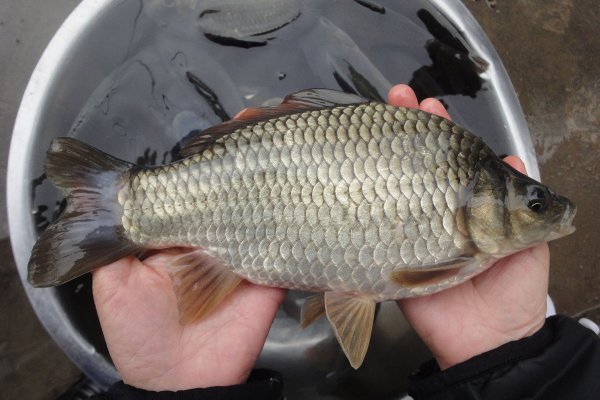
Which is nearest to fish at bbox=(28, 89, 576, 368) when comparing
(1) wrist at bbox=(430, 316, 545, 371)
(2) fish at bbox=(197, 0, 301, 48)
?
(1) wrist at bbox=(430, 316, 545, 371)

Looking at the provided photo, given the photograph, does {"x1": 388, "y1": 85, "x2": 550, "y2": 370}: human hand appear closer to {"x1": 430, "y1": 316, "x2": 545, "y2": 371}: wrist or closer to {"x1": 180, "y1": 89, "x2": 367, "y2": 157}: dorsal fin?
{"x1": 430, "y1": 316, "x2": 545, "y2": 371}: wrist

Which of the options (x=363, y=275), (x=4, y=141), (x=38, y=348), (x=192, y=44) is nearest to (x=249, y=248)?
(x=363, y=275)

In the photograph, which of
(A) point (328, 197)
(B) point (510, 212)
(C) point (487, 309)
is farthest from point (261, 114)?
(C) point (487, 309)

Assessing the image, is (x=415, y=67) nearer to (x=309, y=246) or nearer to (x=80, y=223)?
(x=309, y=246)

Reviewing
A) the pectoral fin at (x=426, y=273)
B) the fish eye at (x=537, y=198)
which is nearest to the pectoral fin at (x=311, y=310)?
the pectoral fin at (x=426, y=273)

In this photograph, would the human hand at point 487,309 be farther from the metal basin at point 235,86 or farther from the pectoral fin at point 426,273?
the metal basin at point 235,86

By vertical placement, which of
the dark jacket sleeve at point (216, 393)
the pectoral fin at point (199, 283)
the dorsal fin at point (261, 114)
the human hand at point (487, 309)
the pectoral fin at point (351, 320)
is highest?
the dorsal fin at point (261, 114)

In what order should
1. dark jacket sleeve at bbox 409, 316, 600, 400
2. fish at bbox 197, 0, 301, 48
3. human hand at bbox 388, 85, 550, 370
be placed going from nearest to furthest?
1. dark jacket sleeve at bbox 409, 316, 600, 400
2. human hand at bbox 388, 85, 550, 370
3. fish at bbox 197, 0, 301, 48

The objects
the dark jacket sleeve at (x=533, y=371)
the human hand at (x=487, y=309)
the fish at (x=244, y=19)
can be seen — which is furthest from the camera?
the fish at (x=244, y=19)
